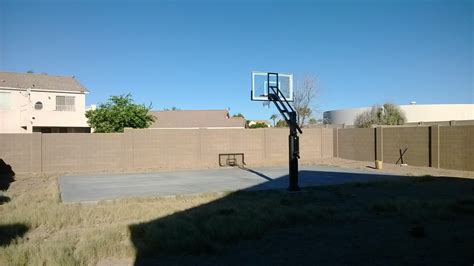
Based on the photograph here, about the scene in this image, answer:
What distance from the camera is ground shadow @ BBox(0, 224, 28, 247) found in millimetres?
7858

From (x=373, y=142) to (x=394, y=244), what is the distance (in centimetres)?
2105

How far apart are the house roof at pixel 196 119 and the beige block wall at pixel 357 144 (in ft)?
74.9

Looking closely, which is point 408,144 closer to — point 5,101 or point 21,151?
point 21,151

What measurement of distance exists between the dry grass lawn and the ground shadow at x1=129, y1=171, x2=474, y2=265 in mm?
16

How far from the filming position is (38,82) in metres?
39.1

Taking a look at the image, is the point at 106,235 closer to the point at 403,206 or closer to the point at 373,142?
the point at 403,206

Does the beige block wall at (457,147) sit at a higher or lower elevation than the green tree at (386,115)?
lower

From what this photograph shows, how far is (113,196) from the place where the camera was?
14.2 meters

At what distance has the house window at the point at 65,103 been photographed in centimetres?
3897

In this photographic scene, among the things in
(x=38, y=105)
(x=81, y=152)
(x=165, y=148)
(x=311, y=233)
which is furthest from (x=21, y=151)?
(x=311, y=233)

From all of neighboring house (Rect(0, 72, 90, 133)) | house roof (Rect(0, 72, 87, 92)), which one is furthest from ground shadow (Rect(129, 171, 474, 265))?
house roof (Rect(0, 72, 87, 92))

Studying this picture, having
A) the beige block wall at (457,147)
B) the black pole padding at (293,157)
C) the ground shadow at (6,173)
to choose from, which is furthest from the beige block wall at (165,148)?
the beige block wall at (457,147)

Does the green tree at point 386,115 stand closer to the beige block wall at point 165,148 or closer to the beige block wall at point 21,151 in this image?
the beige block wall at point 165,148

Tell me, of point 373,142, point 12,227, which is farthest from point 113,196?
point 373,142
